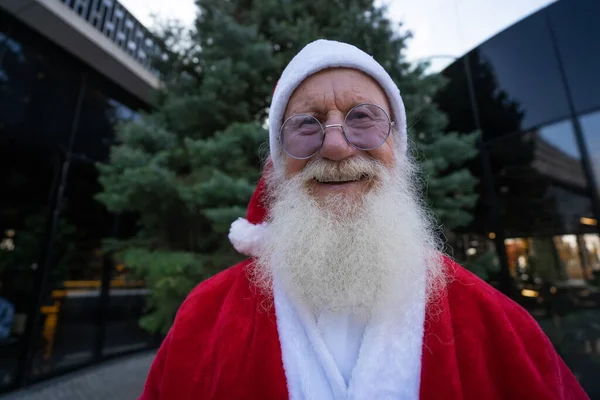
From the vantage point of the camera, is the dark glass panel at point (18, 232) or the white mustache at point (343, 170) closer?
the white mustache at point (343, 170)

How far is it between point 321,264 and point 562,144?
5.00 metres

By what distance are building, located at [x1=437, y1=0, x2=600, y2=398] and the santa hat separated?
2.81 metres

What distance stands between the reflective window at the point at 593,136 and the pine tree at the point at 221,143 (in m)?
2.02

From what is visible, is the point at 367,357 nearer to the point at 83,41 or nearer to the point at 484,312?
the point at 484,312

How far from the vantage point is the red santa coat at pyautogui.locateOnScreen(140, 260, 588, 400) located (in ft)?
2.88

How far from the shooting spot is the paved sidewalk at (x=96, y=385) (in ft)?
13.2

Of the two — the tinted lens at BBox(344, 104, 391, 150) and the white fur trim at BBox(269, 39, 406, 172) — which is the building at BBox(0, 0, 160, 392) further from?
the tinted lens at BBox(344, 104, 391, 150)

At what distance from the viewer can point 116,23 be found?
208 inches

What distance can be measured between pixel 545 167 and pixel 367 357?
16.5ft

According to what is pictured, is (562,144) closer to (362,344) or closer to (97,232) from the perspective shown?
(362,344)

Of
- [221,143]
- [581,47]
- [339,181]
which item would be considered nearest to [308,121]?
[339,181]

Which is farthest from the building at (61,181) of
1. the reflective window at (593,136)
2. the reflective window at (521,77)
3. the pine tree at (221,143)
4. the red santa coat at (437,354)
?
the reflective window at (593,136)

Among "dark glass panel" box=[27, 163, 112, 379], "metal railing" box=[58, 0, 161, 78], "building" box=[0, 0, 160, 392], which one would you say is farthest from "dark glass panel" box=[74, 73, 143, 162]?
"metal railing" box=[58, 0, 161, 78]

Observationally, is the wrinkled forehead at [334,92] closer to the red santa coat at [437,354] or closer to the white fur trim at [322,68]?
the white fur trim at [322,68]
